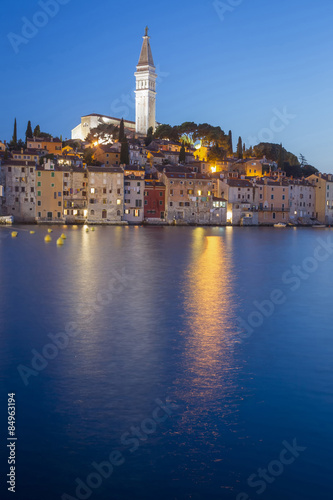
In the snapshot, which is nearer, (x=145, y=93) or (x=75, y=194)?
(x=75, y=194)

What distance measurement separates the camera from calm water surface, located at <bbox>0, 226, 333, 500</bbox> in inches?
223

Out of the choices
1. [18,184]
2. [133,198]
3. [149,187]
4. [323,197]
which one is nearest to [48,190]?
[18,184]

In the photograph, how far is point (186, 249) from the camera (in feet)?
118

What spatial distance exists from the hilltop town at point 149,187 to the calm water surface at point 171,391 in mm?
49195

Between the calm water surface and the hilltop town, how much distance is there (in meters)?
49.2

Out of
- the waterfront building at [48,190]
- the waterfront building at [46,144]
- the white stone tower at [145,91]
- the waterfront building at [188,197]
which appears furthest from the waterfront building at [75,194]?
the white stone tower at [145,91]

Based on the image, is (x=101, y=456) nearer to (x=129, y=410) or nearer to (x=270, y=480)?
(x=129, y=410)

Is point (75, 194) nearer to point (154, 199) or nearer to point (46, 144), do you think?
point (154, 199)

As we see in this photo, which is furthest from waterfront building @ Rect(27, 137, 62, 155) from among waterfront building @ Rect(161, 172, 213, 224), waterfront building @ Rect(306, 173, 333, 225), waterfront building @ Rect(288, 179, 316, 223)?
waterfront building @ Rect(306, 173, 333, 225)

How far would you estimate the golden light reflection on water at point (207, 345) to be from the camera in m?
7.82

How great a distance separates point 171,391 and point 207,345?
115 inches

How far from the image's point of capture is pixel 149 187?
230 feet

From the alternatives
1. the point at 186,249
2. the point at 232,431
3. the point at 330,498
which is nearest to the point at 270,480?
the point at 330,498

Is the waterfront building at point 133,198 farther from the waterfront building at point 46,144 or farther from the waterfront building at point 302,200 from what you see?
the waterfront building at point 302,200
